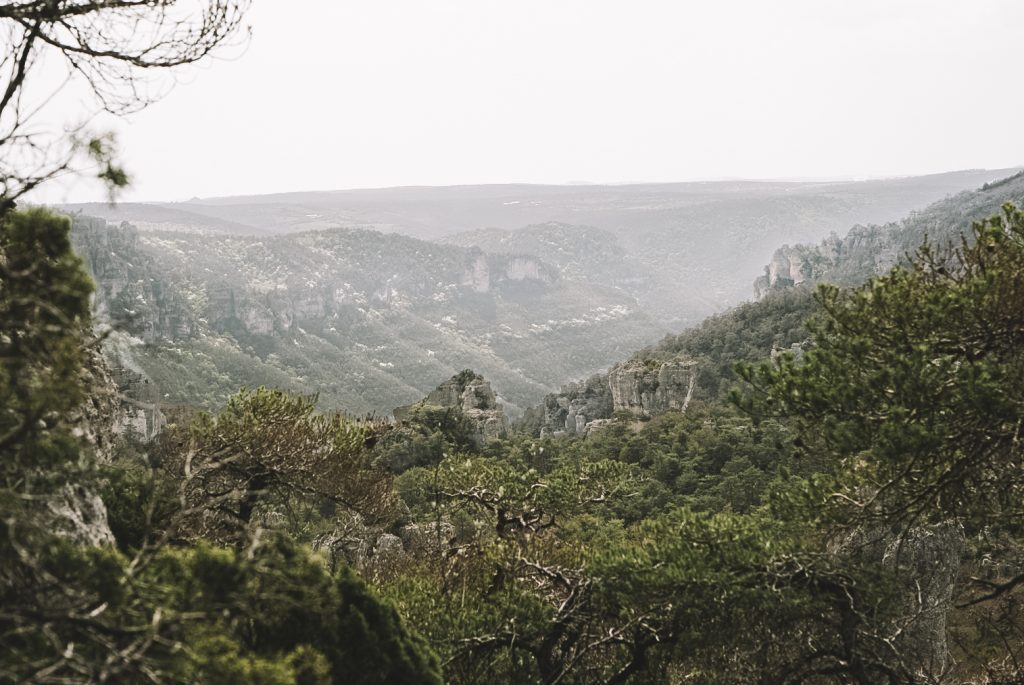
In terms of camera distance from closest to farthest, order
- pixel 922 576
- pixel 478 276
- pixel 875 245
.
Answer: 1. pixel 922 576
2. pixel 875 245
3. pixel 478 276

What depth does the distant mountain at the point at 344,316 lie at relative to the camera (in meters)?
84.5

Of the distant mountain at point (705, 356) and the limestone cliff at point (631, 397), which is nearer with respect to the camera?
the limestone cliff at point (631, 397)

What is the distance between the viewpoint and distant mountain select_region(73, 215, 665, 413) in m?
84.5

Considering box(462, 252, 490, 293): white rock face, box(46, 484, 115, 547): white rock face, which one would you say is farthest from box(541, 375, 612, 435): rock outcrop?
box(462, 252, 490, 293): white rock face

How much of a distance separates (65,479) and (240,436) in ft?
19.9

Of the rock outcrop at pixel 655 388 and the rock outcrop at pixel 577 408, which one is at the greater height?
the rock outcrop at pixel 655 388

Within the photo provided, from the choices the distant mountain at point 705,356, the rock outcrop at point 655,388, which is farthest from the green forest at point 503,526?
the rock outcrop at point 655,388

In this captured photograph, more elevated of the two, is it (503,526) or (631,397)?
(503,526)

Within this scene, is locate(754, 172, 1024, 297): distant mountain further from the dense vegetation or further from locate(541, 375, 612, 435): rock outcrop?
the dense vegetation

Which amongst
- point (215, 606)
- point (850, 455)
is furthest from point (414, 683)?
point (850, 455)

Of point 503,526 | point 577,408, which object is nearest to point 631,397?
point 577,408

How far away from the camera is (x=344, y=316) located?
133m

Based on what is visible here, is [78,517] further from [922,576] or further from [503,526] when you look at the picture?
[922,576]

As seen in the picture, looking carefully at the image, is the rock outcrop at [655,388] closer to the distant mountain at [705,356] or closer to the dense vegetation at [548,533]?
the distant mountain at [705,356]
